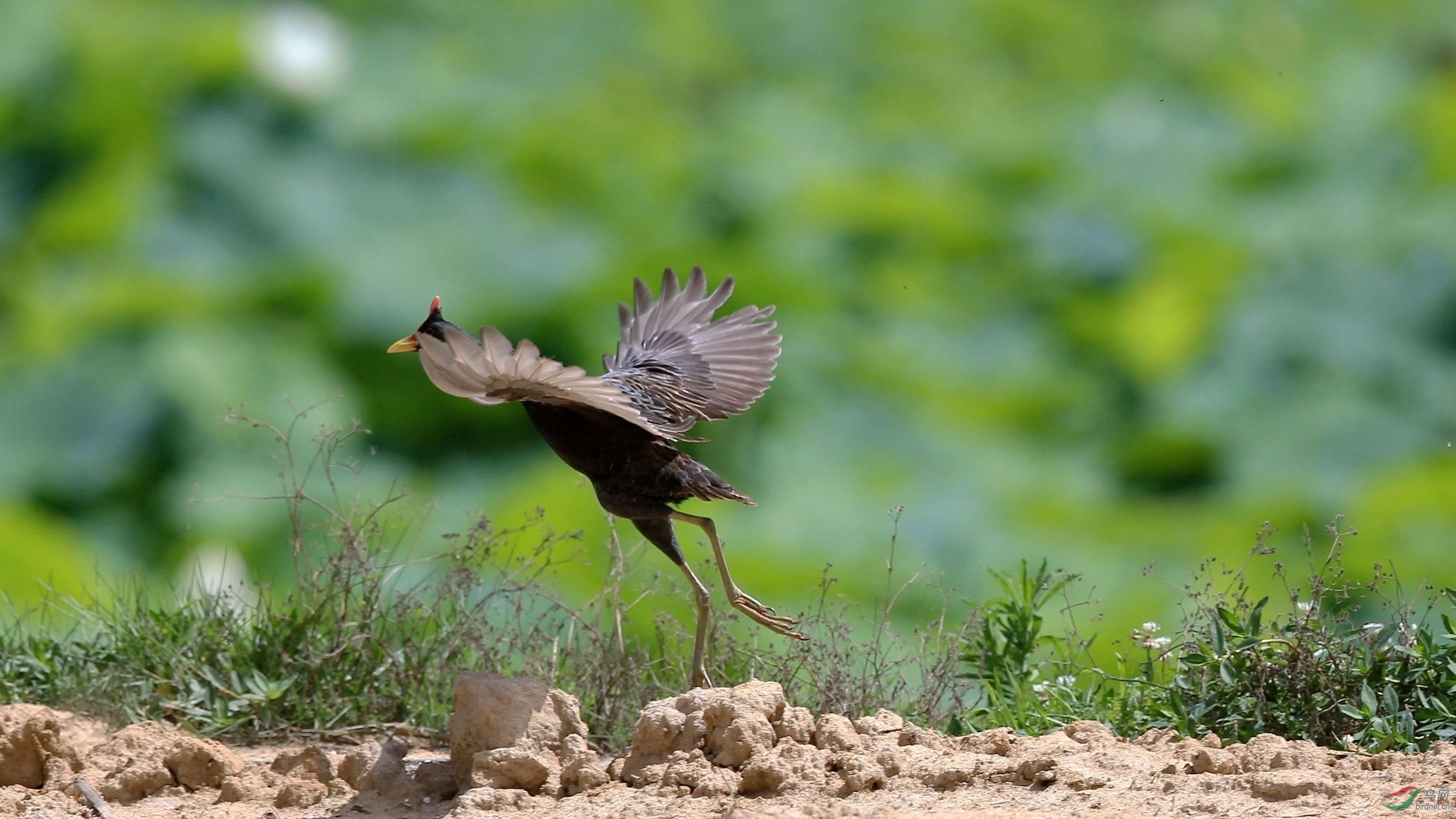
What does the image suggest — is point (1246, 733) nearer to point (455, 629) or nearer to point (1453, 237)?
point (455, 629)

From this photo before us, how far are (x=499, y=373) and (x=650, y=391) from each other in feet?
3.65

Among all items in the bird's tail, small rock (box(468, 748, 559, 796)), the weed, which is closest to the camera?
small rock (box(468, 748, 559, 796))

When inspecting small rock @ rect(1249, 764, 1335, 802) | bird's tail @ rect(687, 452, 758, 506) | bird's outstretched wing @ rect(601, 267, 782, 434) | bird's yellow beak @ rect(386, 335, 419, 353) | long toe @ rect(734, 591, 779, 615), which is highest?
bird's outstretched wing @ rect(601, 267, 782, 434)

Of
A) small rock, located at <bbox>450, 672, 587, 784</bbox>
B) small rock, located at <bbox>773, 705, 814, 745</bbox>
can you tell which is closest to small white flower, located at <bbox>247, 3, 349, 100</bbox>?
small rock, located at <bbox>450, 672, 587, 784</bbox>

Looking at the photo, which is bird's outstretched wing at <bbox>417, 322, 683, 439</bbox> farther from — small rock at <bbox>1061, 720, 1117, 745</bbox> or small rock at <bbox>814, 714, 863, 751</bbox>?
small rock at <bbox>1061, 720, 1117, 745</bbox>

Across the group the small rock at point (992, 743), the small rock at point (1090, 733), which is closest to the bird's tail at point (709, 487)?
the small rock at point (992, 743)

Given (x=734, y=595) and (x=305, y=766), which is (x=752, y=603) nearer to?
(x=734, y=595)

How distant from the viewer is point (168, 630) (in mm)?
5129

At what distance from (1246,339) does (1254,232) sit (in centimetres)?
120

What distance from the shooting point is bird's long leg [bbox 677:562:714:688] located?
460 centimetres

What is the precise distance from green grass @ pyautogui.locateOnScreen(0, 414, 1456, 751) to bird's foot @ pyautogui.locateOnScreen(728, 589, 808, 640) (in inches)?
4.6

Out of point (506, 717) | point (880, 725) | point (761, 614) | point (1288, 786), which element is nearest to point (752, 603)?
point (761, 614)

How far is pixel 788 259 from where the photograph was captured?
10180 millimetres

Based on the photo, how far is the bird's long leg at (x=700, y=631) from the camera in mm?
4602
